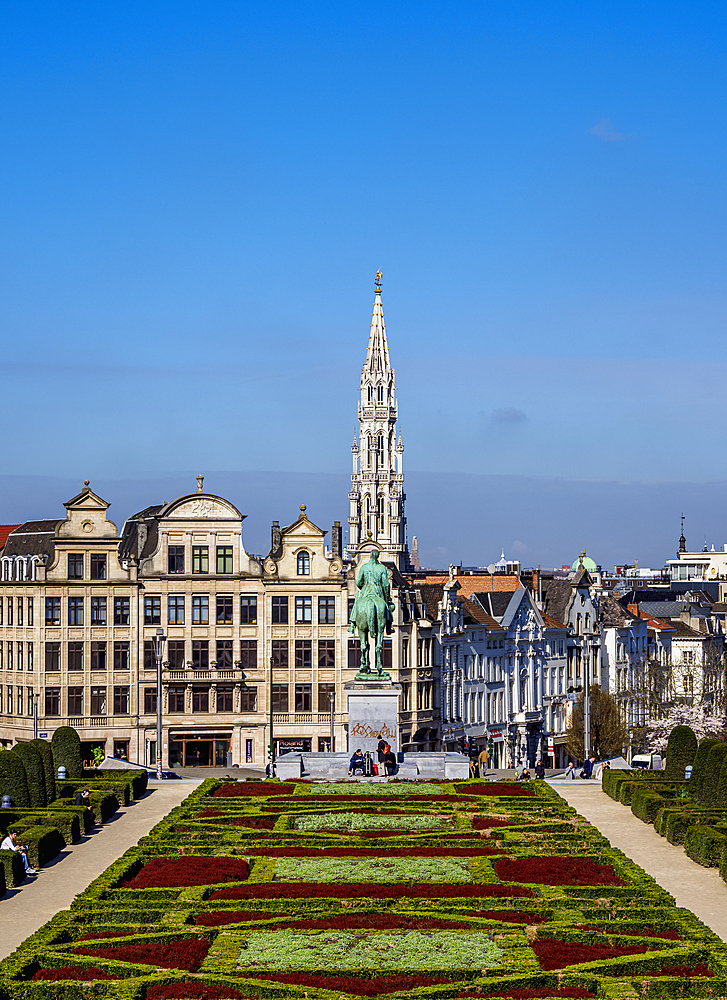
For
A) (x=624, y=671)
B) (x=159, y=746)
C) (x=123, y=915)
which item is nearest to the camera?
(x=123, y=915)

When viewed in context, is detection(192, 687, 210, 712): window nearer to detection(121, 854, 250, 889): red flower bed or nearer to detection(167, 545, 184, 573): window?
detection(167, 545, 184, 573): window

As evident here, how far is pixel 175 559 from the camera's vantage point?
99.8 meters

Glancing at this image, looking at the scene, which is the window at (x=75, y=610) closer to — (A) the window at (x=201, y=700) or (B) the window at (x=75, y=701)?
(B) the window at (x=75, y=701)

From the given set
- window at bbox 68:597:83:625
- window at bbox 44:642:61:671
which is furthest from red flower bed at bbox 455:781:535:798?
window at bbox 68:597:83:625

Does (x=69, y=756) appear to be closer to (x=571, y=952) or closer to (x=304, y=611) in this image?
(x=304, y=611)

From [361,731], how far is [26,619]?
115ft

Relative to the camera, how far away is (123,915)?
123 ft

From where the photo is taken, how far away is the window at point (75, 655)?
97.9 m

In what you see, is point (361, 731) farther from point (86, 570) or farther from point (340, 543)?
point (340, 543)

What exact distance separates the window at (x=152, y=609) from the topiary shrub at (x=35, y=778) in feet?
137

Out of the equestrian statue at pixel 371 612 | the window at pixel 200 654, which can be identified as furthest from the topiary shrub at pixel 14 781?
the window at pixel 200 654

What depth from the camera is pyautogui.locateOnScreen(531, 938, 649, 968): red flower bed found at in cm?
3281

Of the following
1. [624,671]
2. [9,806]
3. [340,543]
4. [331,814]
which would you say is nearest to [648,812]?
[331,814]

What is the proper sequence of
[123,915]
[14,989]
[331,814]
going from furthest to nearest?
1. [331,814]
2. [123,915]
3. [14,989]
